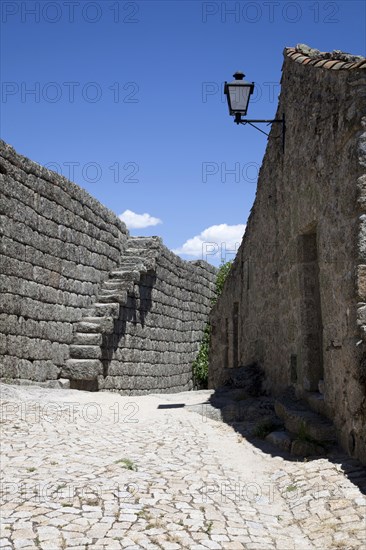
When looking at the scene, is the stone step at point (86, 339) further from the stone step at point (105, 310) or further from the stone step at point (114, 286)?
the stone step at point (114, 286)

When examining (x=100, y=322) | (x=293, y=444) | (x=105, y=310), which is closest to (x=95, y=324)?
(x=100, y=322)

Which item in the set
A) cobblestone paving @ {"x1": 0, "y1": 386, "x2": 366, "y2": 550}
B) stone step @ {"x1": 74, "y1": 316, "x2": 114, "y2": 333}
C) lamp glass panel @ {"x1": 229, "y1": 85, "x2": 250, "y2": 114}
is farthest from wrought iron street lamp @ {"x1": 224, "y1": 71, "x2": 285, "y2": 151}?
stone step @ {"x1": 74, "y1": 316, "x2": 114, "y2": 333}

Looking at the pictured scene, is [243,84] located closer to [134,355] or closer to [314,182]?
[314,182]

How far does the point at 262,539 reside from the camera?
3598 mm

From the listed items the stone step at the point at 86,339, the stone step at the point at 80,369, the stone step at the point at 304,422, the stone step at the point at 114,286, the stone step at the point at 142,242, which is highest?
the stone step at the point at 142,242

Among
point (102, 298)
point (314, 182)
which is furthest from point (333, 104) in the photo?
point (102, 298)

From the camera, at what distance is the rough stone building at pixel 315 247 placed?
4844 mm

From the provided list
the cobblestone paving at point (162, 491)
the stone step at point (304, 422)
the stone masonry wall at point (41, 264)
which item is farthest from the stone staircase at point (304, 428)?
the stone masonry wall at point (41, 264)

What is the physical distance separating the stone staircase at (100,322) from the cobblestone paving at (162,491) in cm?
309

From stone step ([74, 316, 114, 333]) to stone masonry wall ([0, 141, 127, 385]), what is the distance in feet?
0.60

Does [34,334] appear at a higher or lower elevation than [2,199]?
lower

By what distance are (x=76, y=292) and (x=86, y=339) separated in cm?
90

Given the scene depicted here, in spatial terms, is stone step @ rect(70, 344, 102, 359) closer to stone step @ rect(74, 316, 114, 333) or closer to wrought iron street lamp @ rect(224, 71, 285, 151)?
stone step @ rect(74, 316, 114, 333)

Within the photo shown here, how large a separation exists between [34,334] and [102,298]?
233cm
